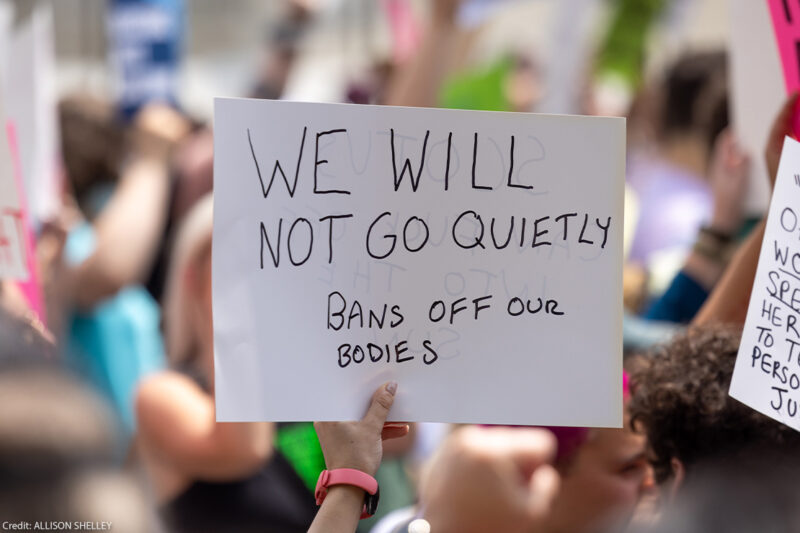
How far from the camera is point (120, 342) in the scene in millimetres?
2699

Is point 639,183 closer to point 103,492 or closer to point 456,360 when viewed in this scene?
point 456,360

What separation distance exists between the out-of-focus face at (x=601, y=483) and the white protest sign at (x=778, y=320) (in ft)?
1.24

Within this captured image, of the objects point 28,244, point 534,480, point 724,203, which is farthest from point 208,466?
point 724,203

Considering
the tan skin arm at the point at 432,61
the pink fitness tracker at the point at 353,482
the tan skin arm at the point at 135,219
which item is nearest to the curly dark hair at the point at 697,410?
the pink fitness tracker at the point at 353,482

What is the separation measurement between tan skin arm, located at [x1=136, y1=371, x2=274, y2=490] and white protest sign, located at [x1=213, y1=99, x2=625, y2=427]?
0.67 meters

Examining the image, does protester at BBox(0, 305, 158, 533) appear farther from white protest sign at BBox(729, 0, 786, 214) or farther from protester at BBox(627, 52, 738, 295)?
protester at BBox(627, 52, 738, 295)

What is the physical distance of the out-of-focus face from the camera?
164cm

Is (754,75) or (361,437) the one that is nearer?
(361,437)

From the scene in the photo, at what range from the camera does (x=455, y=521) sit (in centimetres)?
155

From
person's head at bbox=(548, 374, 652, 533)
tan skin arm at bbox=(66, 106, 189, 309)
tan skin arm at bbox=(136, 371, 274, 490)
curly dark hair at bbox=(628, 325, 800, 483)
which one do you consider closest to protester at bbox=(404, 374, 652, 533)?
person's head at bbox=(548, 374, 652, 533)

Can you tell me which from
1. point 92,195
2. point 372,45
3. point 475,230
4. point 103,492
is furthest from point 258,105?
point 372,45

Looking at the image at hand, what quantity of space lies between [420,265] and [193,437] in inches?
31.9

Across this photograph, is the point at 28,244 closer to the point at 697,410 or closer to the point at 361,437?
the point at 361,437

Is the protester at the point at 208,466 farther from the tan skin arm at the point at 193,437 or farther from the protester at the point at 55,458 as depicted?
the protester at the point at 55,458
